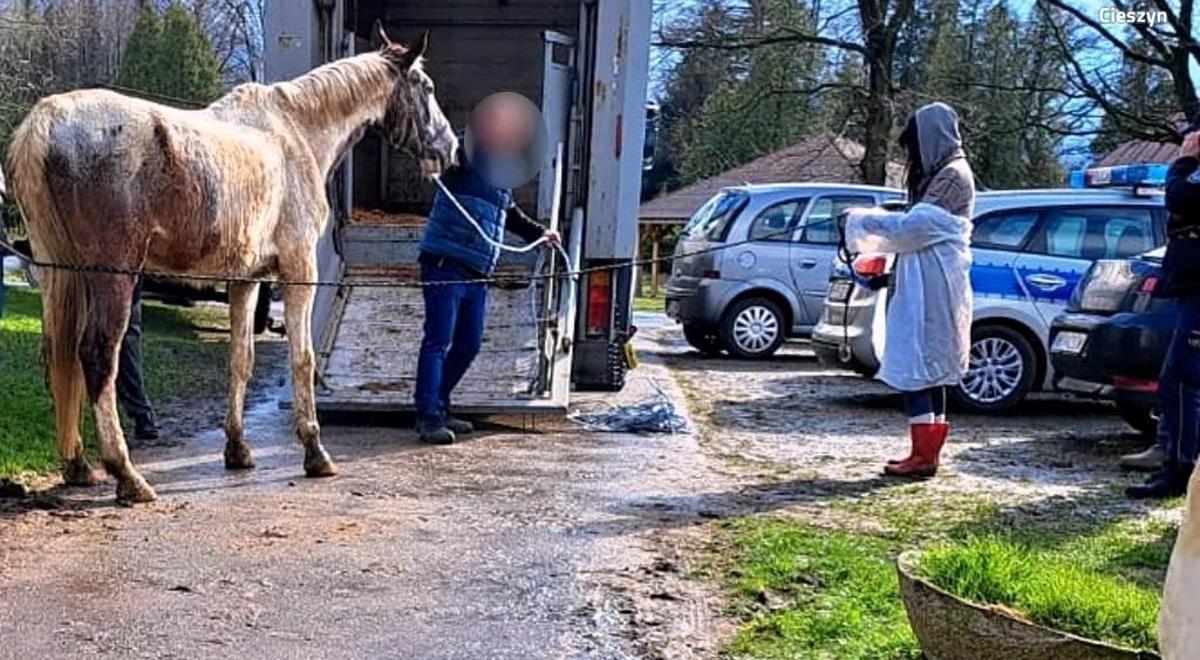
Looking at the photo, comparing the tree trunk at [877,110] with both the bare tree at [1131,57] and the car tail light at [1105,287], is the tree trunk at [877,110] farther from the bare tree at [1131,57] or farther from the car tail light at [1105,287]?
the car tail light at [1105,287]

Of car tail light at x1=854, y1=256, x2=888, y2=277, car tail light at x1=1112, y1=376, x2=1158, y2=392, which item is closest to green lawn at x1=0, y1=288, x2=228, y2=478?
car tail light at x1=854, y1=256, x2=888, y2=277

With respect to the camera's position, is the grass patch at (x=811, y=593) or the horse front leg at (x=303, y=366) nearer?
the grass patch at (x=811, y=593)

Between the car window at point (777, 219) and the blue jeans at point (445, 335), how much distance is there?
6392 millimetres

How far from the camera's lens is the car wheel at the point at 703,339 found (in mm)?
13992

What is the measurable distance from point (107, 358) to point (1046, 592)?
3642mm

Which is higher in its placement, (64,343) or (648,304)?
(64,343)

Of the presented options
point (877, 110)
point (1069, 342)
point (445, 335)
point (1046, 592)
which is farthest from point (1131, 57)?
point (1046, 592)

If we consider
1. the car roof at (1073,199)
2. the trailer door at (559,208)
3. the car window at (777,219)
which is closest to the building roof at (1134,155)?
the car window at (777,219)

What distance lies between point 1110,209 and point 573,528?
6251 mm

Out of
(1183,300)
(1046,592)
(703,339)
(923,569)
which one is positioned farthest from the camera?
(703,339)

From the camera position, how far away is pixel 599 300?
9.01 m

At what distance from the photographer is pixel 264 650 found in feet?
11.8

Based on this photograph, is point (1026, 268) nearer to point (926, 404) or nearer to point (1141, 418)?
point (1141, 418)

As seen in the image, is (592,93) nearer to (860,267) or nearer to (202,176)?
(860,267)
